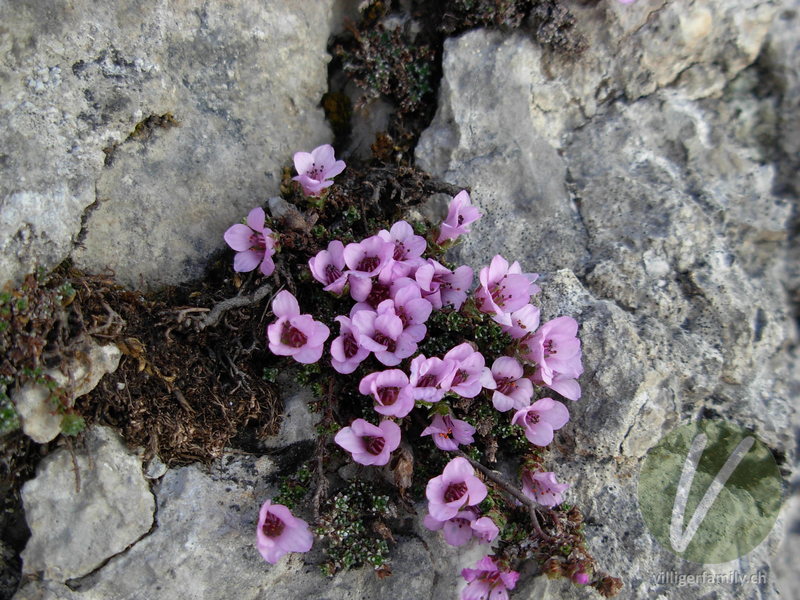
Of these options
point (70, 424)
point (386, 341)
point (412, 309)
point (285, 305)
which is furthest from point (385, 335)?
point (70, 424)

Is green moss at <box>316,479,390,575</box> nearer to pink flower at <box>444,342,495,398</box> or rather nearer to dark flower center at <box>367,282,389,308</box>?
pink flower at <box>444,342,495,398</box>

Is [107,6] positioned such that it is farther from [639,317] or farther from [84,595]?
[639,317]

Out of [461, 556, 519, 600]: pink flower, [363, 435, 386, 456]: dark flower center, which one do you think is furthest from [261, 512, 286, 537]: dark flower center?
[461, 556, 519, 600]: pink flower

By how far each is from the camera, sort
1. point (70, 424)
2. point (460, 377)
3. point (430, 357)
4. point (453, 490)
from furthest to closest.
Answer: point (430, 357) → point (460, 377) → point (453, 490) → point (70, 424)

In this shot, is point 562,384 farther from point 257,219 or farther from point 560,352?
point 257,219

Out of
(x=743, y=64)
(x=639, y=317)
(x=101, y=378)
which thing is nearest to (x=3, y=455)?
(x=101, y=378)

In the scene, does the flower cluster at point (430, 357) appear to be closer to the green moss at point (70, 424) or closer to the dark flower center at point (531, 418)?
the dark flower center at point (531, 418)
